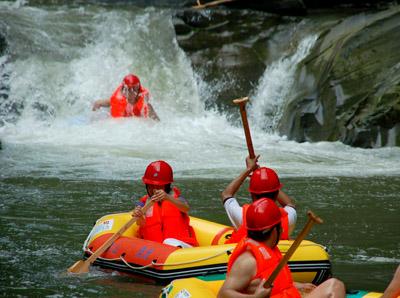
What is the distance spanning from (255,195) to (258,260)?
1.18m

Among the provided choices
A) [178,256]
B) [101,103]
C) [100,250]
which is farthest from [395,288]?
[101,103]

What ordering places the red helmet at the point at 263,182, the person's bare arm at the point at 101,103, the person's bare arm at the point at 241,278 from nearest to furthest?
the person's bare arm at the point at 241,278 → the red helmet at the point at 263,182 → the person's bare arm at the point at 101,103

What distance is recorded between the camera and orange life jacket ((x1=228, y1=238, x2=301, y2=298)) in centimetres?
480

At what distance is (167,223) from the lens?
7.11 meters

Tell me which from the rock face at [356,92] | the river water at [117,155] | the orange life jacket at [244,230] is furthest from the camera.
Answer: the rock face at [356,92]

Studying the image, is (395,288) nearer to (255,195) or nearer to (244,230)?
(255,195)

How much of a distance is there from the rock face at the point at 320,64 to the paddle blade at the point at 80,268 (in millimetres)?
6687

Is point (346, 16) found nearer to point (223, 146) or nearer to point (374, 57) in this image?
point (374, 57)

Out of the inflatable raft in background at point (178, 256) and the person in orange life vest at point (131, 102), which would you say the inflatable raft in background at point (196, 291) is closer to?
the inflatable raft in background at point (178, 256)

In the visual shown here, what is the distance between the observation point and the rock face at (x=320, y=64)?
13039 mm

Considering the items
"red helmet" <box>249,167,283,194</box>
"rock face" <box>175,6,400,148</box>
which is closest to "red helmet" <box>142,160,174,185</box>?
"red helmet" <box>249,167,283,194</box>

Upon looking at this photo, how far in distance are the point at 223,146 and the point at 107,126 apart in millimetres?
1990

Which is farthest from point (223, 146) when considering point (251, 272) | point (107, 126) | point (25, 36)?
point (251, 272)

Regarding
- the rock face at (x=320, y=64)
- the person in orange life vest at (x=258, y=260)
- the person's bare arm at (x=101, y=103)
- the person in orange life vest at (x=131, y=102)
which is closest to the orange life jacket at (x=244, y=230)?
the person in orange life vest at (x=258, y=260)
